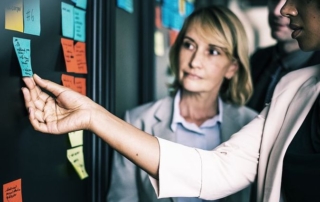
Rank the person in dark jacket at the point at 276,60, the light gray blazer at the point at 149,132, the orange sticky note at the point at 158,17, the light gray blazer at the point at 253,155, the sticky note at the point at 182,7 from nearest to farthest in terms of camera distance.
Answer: the light gray blazer at the point at 253,155, the light gray blazer at the point at 149,132, the person in dark jacket at the point at 276,60, the orange sticky note at the point at 158,17, the sticky note at the point at 182,7

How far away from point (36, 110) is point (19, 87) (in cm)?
9

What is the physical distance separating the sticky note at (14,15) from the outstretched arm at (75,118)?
15 cm

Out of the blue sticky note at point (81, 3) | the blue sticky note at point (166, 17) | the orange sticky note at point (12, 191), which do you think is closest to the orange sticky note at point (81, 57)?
the blue sticky note at point (81, 3)

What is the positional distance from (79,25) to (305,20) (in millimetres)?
761

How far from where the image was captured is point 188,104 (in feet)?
7.32

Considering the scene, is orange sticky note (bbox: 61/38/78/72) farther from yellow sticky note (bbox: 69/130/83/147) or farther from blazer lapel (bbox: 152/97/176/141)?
blazer lapel (bbox: 152/97/176/141)

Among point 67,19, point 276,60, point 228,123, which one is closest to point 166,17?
point 276,60

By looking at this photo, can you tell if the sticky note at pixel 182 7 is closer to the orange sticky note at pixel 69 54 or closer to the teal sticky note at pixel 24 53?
the orange sticky note at pixel 69 54

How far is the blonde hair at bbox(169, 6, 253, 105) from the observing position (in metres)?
2.17

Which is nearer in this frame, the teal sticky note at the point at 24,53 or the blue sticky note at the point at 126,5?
the teal sticky note at the point at 24,53

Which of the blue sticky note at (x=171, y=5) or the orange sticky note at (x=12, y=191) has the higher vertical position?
the blue sticky note at (x=171, y=5)

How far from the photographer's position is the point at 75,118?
132 cm

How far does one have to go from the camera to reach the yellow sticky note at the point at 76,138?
5.60 ft

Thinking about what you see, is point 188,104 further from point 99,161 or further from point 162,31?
point 162,31
